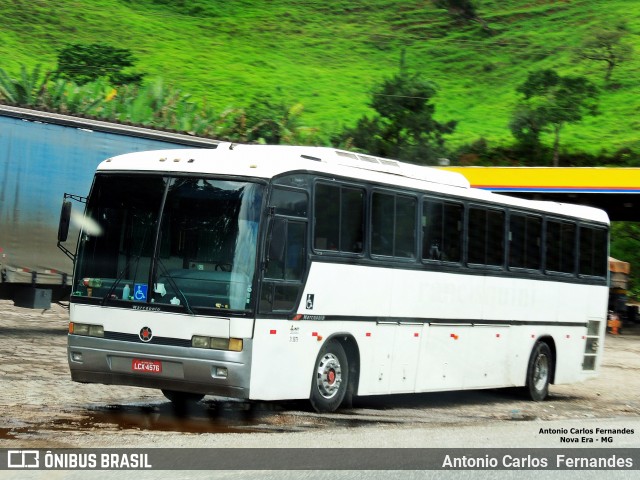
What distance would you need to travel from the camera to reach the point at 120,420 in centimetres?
1162

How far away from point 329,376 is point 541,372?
599 cm

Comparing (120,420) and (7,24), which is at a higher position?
(7,24)

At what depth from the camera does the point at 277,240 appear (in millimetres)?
12320

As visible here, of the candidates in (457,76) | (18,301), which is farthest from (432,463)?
(457,76)

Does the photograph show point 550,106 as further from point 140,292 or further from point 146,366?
point 146,366

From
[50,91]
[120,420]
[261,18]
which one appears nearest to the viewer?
[120,420]

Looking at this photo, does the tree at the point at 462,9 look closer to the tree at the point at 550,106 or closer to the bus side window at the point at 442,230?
the tree at the point at 550,106

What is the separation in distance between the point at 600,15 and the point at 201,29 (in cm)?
4294

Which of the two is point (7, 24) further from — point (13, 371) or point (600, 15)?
point (13, 371)

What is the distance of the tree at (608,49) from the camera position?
111 meters

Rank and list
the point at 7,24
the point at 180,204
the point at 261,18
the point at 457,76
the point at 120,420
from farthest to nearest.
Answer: the point at 261,18 → the point at 457,76 → the point at 7,24 → the point at 180,204 → the point at 120,420

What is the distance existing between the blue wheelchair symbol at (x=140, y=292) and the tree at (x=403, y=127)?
52828mm

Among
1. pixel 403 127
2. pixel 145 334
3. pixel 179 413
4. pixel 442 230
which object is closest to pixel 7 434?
pixel 145 334

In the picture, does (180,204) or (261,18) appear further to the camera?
(261,18)
